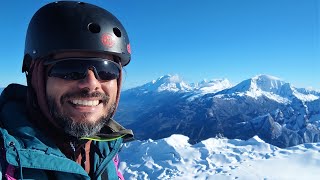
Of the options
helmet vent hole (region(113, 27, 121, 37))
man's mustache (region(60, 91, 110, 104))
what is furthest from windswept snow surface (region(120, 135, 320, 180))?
man's mustache (region(60, 91, 110, 104))

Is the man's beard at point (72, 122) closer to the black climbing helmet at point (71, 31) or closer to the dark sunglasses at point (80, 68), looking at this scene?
the dark sunglasses at point (80, 68)

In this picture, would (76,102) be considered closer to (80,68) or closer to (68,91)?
(68,91)

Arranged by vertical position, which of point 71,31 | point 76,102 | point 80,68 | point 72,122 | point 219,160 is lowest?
point 219,160

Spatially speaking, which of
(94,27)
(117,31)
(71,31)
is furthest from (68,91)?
(117,31)

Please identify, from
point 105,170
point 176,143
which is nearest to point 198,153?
point 176,143

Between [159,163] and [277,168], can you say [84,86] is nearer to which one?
[277,168]

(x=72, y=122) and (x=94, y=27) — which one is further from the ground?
(x=94, y=27)

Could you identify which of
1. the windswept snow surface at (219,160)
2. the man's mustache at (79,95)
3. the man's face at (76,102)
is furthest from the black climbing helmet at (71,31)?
the windswept snow surface at (219,160)
